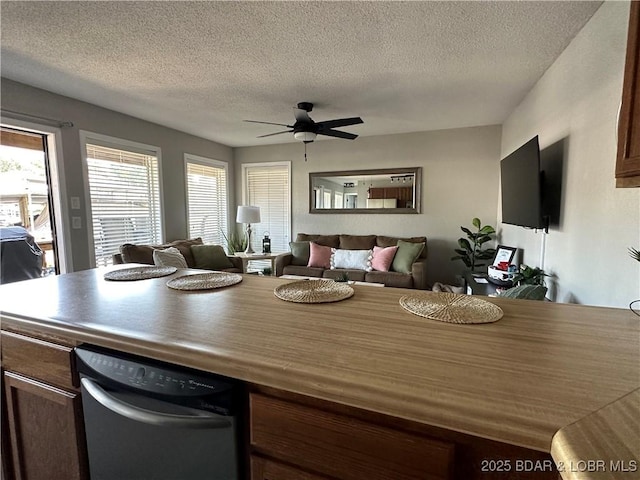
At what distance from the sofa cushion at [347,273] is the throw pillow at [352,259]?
86mm

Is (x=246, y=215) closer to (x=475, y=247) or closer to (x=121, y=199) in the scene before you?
(x=121, y=199)

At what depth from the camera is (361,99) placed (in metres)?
3.08

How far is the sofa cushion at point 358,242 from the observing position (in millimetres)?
4523

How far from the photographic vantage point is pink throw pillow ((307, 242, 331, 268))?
4430 millimetres

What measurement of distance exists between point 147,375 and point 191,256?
11.3 feet

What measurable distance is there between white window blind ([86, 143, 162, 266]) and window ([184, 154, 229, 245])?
62 cm

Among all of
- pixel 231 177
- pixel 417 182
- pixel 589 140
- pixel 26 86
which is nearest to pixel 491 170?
pixel 417 182

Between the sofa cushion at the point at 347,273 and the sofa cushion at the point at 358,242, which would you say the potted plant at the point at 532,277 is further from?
the sofa cushion at the point at 358,242

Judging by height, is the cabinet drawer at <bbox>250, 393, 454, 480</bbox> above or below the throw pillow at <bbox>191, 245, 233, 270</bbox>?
above

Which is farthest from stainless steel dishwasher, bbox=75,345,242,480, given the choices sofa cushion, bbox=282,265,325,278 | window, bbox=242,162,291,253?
window, bbox=242,162,291,253

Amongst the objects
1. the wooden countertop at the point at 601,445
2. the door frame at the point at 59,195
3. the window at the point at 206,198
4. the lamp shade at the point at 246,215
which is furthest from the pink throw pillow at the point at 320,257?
→ the wooden countertop at the point at 601,445

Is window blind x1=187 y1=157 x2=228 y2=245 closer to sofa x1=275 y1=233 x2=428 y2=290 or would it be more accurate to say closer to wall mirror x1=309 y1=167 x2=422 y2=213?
sofa x1=275 y1=233 x2=428 y2=290

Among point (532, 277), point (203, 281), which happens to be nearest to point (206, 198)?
point (203, 281)

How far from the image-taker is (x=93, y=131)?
3289mm
